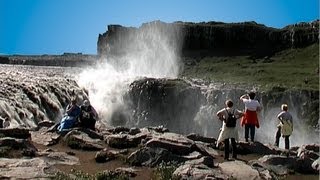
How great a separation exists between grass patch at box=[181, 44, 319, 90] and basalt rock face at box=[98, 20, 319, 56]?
11.6 feet

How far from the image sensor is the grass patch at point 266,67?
332 ft

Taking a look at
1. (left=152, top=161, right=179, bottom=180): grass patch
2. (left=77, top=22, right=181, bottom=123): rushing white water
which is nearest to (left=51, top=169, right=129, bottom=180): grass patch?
(left=152, top=161, right=179, bottom=180): grass patch

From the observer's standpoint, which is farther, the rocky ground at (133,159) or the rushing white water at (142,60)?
the rushing white water at (142,60)

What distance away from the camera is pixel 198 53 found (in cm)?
13462

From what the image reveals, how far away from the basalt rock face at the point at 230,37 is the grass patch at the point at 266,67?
3538mm

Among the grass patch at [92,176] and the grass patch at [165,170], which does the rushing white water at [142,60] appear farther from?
the grass patch at [92,176]

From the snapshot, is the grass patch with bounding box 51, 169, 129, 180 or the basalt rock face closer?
the grass patch with bounding box 51, 169, 129, 180

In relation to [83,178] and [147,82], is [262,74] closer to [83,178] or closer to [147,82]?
[147,82]

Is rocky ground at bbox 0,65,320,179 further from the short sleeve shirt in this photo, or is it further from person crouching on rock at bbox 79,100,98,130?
the short sleeve shirt

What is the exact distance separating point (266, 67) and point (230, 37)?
24039 millimetres

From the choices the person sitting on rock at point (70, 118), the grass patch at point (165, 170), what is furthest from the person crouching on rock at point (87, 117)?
the grass patch at point (165, 170)

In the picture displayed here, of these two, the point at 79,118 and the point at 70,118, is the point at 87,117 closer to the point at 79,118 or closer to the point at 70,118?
the point at 79,118

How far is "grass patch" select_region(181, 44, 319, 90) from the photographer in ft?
332

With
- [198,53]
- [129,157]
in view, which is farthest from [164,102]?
[198,53]
